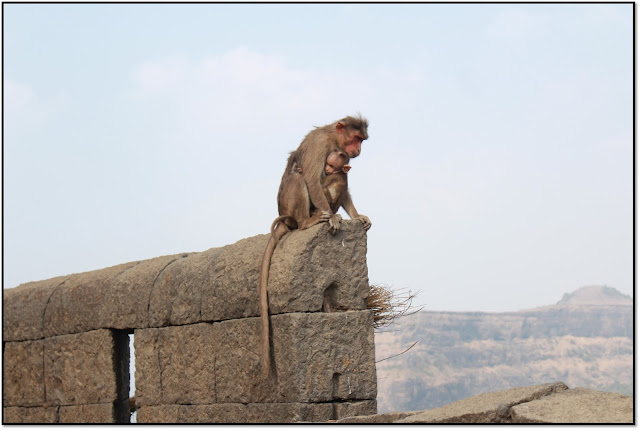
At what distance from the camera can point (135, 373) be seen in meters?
8.95

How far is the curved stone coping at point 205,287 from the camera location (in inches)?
291

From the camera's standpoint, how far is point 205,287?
8117 millimetres

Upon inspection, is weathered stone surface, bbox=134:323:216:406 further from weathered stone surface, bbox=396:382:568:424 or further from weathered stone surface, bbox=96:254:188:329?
weathered stone surface, bbox=396:382:568:424

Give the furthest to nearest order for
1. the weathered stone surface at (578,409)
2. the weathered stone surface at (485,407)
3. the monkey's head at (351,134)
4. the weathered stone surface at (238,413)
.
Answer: the monkey's head at (351,134)
the weathered stone surface at (238,413)
the weathered stone surface at (485,407)
the weathered stone surface at (578,409)

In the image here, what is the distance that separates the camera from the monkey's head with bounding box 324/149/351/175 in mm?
8031

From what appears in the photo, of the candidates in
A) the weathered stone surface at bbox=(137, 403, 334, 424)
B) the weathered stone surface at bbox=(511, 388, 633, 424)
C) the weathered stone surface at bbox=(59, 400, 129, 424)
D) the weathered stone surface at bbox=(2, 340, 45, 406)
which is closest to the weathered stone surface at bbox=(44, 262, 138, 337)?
the weathered stone surface at bbox=(2, 340, 45, 406)

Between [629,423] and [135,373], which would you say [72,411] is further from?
[629,423]

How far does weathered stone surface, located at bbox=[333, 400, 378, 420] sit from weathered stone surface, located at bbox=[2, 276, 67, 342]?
4273 mm

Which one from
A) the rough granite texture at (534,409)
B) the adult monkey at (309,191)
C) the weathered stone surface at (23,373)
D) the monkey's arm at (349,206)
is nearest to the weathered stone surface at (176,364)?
the adult monkey at (309,191)

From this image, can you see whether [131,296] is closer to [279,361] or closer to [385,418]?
[279,361]

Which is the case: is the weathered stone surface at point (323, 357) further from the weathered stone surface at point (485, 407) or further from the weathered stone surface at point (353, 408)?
the weathered stone surface at point (485, 407)

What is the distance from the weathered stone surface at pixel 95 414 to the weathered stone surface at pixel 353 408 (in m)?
2.81

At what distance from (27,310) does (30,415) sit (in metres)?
1.14

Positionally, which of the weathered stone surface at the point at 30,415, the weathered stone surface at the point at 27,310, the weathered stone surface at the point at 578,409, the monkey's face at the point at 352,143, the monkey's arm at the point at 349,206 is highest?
the monkey's face at the point at 352,143
